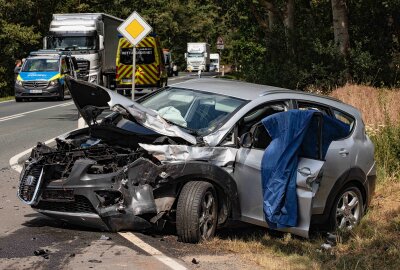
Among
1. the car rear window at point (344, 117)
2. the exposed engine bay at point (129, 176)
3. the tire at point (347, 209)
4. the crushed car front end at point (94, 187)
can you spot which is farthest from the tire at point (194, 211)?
the car rear window at point (344, 117)

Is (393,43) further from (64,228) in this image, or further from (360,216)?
(64,228)

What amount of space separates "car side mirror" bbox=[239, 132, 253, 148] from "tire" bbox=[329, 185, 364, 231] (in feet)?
4.45

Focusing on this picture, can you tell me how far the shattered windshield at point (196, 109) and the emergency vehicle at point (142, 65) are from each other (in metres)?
21.4

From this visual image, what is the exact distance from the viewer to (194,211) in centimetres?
615

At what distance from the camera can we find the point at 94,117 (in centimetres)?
716

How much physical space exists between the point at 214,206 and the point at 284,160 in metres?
0.87

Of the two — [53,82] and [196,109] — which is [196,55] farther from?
[196,109]

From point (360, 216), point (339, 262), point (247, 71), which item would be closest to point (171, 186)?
point (339, 262)

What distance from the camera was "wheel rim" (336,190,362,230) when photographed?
7.28 metres

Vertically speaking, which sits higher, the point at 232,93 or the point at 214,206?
the point at 232,93

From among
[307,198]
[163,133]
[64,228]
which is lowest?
[64,228]

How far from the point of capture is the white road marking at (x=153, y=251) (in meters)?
5.58

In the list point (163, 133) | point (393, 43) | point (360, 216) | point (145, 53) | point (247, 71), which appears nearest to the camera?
point (163, 133)

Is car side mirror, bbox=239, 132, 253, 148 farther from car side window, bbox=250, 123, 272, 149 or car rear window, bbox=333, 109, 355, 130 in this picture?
car rear window, bbox=333, 109, 355, 130
